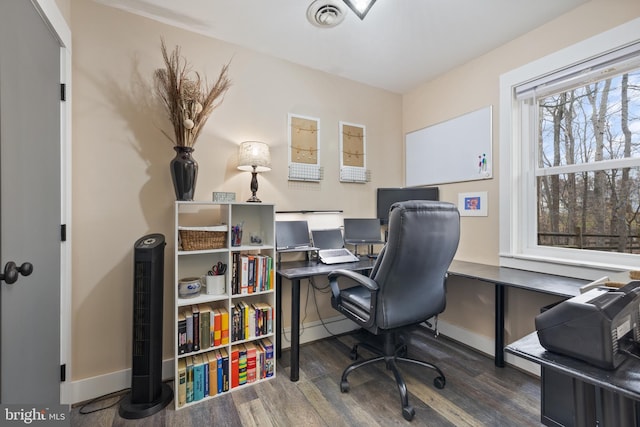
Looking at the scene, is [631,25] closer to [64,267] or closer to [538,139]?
[538,139]

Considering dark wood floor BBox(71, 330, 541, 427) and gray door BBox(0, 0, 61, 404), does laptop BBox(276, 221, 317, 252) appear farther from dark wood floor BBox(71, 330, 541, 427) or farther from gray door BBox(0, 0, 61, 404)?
gray door BBox(0, 0, 61, 404)

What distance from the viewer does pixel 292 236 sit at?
7.86 feet

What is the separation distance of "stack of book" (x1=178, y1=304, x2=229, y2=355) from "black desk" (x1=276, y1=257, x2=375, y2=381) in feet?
1.47

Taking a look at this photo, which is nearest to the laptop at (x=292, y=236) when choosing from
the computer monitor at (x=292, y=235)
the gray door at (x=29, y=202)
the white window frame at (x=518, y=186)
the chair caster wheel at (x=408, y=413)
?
the computer monitor at (x=292, y=235)

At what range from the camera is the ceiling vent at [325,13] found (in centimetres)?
179

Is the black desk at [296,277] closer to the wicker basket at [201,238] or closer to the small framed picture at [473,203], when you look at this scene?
the wicker basket at [201,238]

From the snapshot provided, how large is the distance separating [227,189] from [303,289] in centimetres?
111

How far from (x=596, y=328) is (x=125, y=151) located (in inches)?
95.9

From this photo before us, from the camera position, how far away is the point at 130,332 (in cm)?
190

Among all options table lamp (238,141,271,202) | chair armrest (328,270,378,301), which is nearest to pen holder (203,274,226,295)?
table lamp (238,141,271,202)

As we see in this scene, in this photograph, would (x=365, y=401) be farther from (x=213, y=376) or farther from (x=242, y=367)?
(x=213, y=376)

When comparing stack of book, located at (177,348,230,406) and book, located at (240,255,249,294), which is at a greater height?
book, located at (240,255,249,294)

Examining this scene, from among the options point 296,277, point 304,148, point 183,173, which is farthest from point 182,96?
point 296,277

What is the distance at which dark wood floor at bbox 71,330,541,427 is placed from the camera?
62.2 inches
